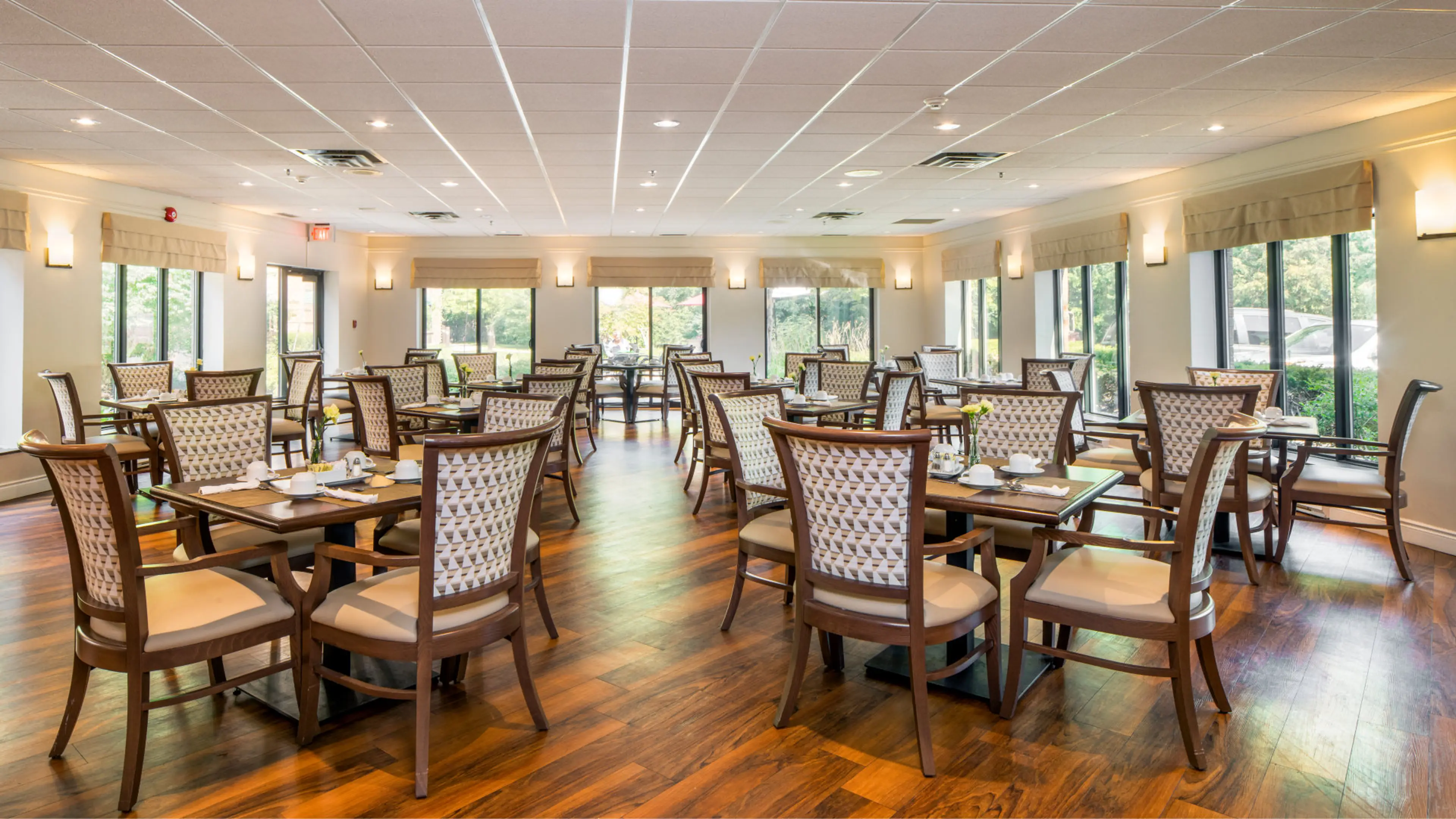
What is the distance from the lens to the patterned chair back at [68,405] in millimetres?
5879

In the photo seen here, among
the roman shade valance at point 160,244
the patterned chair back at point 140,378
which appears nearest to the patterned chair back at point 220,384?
the patterned chair back at point 140,378

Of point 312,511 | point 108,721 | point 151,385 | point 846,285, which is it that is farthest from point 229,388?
point 846,285

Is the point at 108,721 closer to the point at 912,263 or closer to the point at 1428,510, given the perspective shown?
the point at 1428,510

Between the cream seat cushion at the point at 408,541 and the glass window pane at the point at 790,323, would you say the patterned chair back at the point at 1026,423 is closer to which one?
the cream seat cushion at the point at 408,541

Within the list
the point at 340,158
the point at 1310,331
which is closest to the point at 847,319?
the point at 1310,331

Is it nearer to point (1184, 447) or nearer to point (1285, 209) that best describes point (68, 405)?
point (1184, 447)

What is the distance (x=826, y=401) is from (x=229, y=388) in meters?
4.82

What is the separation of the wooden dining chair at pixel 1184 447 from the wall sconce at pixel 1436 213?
2.13 metres

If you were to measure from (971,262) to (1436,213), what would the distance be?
20.0 ft

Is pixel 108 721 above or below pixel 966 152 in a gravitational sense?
below

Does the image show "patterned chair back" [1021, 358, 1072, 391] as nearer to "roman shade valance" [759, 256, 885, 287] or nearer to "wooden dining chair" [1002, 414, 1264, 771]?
"wooden dining chair" [1002, 414, 1264, 771]

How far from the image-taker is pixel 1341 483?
14.2 ft

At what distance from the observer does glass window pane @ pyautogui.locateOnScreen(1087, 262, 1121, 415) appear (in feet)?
28.2

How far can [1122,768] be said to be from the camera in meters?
2.32
